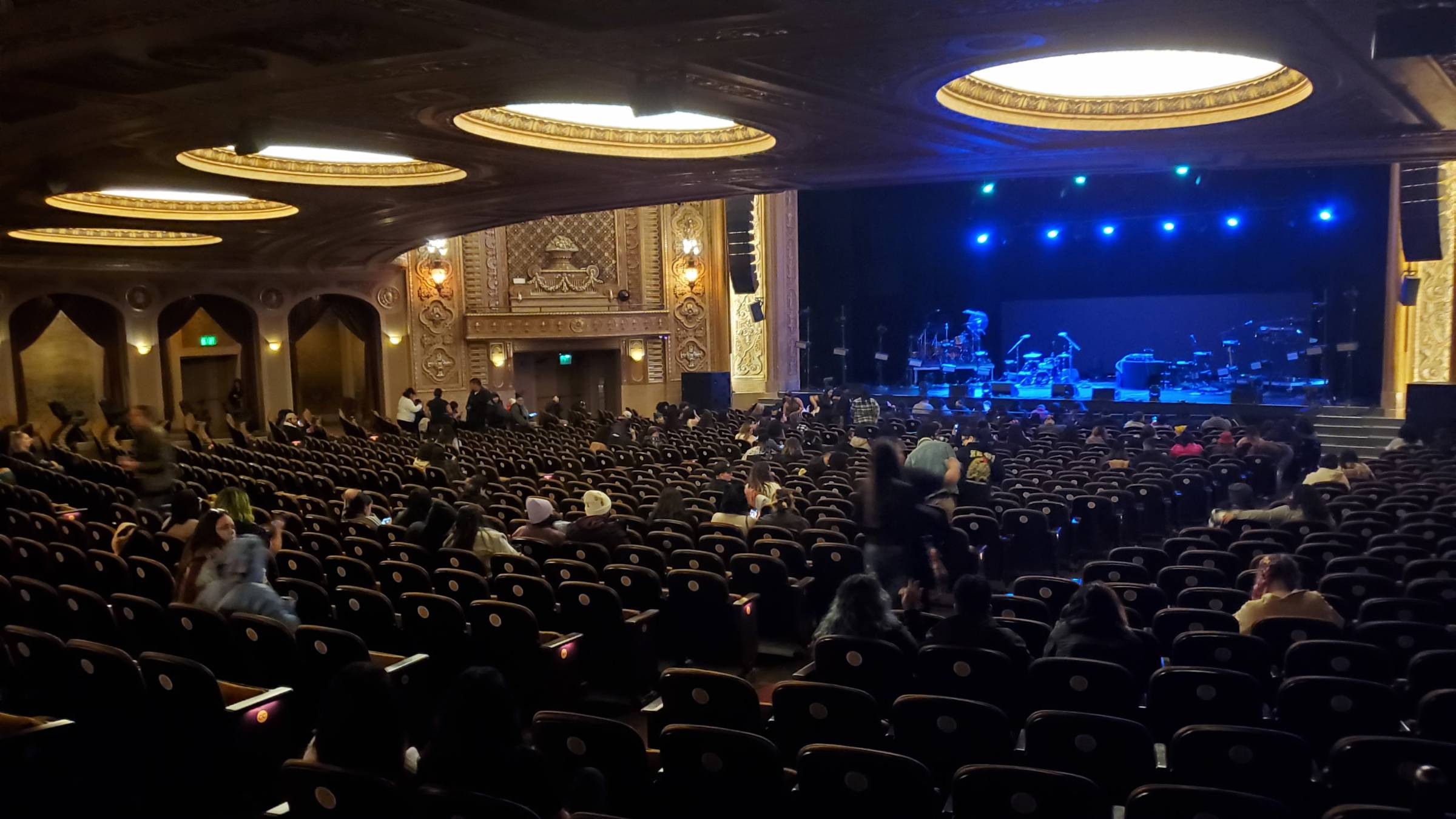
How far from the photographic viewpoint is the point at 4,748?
3527 mm

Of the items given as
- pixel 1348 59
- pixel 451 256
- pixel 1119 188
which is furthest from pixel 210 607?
pixel 1119 188

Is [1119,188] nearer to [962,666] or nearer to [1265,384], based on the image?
[1265,384]

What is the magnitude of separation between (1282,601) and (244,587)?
207 inches

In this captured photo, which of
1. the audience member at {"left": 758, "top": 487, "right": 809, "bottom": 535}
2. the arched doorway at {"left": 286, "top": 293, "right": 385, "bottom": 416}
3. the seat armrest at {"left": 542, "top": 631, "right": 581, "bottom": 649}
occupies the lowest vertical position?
the seat armrest at {"left": 542, "top": 631, "right": 581, "bottom": 649}

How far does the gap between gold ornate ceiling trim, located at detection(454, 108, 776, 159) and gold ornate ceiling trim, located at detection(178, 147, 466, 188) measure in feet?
5.55

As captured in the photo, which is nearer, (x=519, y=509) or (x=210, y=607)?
(x=210, y=607)

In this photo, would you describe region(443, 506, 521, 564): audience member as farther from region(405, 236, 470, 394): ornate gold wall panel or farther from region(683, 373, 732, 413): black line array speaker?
region(405, 236, 470, 394): ornate gold wall panel

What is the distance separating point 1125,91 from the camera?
1023 cm

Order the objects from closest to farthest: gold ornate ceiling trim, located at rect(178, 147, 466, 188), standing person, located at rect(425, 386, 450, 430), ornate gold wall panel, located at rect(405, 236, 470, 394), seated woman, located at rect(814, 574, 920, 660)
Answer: seated woman, located at rect(814, 574, 920, 660)
gold ornate ceiling trim, located at rect(178, 147, 466, 188)
standing person, located at rect(425, 386, 450, 430)
ornate gold wall panel, located at rect(405, 236, 470, 394)

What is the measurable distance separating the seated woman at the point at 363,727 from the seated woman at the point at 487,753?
0.14 meters

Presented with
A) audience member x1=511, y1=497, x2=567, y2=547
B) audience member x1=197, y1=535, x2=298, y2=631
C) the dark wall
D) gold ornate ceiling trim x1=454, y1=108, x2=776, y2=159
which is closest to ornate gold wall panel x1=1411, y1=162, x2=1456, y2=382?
the dark wall

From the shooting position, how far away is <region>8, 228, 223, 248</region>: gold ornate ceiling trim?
1662 centimetres

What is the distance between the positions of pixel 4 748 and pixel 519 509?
18.3 ft

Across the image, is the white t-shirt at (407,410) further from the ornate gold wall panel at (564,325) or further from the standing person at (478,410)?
the ornate gold wall panel at (564,325)
